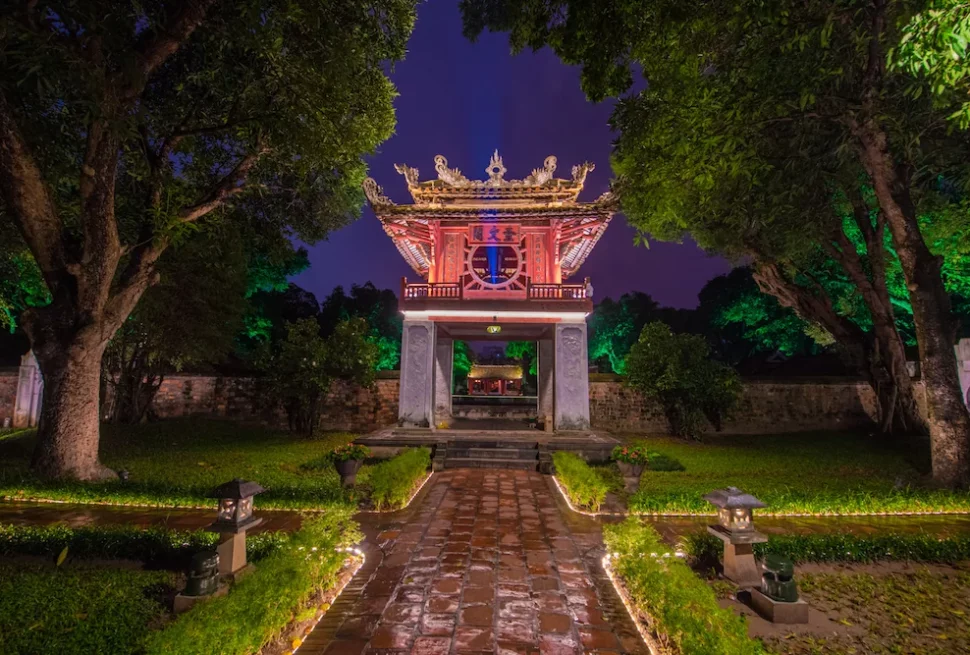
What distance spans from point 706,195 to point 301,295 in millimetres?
31861

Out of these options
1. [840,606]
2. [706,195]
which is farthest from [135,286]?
[706,195]

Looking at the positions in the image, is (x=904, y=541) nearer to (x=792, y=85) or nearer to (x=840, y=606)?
(x=840, y=606)

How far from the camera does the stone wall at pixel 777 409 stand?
1859cm

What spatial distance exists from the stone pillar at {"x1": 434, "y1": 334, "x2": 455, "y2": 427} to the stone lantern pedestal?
12139 mm

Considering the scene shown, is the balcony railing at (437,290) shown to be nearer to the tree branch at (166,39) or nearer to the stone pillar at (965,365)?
the tree branch at (166,39)

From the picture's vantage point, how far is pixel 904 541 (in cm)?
550

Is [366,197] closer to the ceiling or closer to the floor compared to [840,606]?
closer to the ceiling

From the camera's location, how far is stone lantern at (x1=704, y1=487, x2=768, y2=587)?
15.0 ft

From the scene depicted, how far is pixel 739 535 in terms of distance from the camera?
461cm

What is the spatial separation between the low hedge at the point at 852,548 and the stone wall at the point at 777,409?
45.2 feet

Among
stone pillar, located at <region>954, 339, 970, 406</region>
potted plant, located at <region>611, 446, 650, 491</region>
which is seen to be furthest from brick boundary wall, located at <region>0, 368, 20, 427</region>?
stone pillar, located at <region>954, 339, 970, 406</region>

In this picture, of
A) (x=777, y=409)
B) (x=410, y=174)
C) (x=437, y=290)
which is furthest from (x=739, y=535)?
(x=777, y=409)

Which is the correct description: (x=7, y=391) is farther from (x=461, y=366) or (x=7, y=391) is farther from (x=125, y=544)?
(x=461, y=366)

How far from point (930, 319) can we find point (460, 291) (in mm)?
10978
